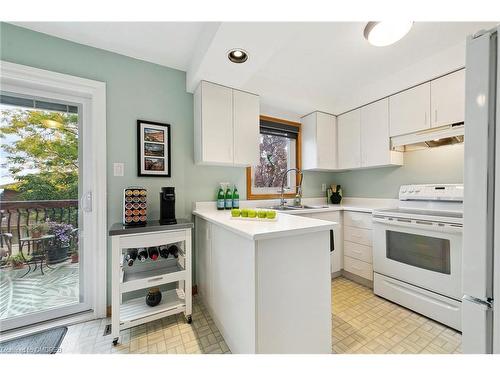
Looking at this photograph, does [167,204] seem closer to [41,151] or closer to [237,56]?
[41,151]

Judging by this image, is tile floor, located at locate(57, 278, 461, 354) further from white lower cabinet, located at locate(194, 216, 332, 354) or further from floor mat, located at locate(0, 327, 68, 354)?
white lower cabinet, located at locate(194, 216, 332, 354)

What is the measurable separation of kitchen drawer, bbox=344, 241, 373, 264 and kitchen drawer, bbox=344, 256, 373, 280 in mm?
44

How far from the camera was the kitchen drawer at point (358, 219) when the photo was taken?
7.33 feet

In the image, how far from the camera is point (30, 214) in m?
1.61

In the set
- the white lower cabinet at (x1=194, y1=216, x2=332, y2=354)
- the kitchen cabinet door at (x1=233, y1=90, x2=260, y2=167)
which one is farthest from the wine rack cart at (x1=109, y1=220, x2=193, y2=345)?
the kitchen cabinet door at (x1=233, y1=90, x2=260, y2=167)

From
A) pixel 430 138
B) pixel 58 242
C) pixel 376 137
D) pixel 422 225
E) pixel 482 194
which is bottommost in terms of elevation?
pixel 58 242

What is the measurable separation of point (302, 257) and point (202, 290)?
4.05 ft

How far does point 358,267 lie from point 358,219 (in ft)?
1.79

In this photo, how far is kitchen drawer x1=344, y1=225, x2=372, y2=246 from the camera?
222 centimetres

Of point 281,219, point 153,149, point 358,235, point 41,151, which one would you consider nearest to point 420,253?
point 358,235

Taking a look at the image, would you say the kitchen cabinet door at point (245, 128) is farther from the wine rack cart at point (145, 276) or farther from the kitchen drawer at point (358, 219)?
the kitchen drawer at point (358, 219)

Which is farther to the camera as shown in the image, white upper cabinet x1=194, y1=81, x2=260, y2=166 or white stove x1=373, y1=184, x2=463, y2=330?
white upper cabinet x1=194, y1=81, x2=260, y2=166
